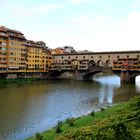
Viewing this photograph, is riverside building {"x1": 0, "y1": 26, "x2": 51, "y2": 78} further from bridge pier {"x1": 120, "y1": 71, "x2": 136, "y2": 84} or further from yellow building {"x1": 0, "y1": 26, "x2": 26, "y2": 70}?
bridge pier {"x1": 120, "y1": 71, "x2": 136, "y2": 84}

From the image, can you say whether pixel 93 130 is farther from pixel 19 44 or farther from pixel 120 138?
pixel 19 44

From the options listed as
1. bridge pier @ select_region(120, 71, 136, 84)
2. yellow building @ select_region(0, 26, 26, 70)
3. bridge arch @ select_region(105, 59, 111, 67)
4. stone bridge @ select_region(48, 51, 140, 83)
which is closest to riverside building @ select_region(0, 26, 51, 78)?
yellow building @ select_region(0, 26, 26, 70)

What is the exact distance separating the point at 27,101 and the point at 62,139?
1000 inches

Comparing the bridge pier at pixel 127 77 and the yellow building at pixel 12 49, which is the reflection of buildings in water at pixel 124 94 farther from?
the yellow building at pixel 12 49

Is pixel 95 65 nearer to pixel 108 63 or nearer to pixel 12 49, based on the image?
pixel 108 63

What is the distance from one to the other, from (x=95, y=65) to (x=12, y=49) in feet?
69.4

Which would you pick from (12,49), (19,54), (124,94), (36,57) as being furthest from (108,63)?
(124,94)

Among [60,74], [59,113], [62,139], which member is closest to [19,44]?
[60,74]

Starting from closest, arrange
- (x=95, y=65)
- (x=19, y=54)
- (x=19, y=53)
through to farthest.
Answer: (x=19, y=53) < (x=19, y=54) < (x=95, y=65)

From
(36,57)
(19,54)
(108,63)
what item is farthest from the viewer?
(36,57)

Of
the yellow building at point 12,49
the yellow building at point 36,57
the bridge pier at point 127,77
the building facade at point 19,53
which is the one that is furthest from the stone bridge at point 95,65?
the yellow building at point 12,49

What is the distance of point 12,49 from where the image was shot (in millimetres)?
60531

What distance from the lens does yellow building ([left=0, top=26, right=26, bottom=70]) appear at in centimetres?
5797

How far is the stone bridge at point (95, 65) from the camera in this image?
2456 inches
